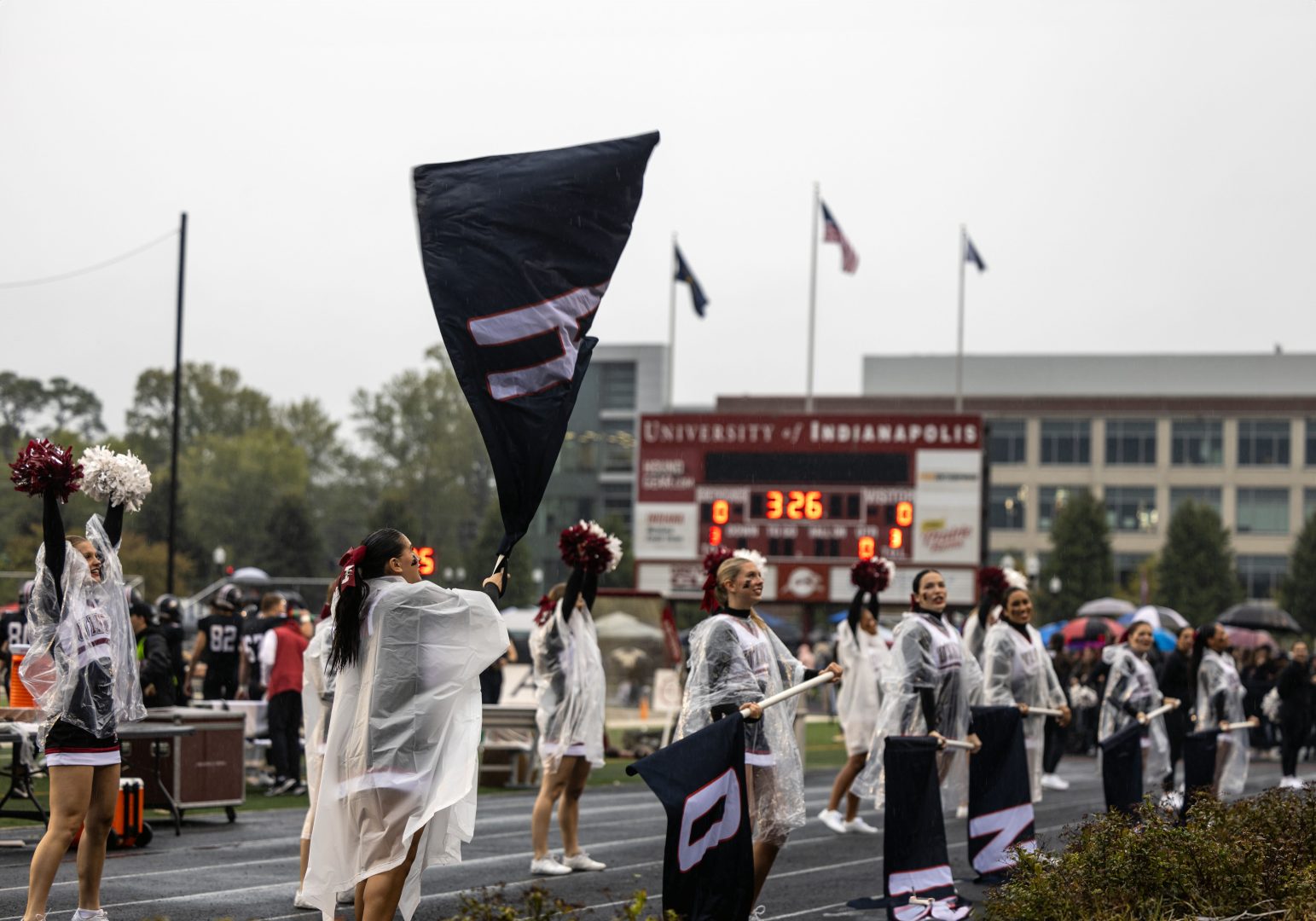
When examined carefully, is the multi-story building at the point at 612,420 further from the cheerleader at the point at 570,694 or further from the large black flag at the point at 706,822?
the large black flag at the point at 706,822

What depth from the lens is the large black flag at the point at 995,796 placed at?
11195 mm

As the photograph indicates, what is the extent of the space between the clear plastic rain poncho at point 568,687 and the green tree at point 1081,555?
70.2 metres

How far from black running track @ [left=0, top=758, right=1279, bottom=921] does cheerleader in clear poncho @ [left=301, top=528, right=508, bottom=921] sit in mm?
891

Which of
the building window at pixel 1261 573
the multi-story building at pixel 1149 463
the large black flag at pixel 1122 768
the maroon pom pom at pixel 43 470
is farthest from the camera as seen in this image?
the building window at pixel 1261 573

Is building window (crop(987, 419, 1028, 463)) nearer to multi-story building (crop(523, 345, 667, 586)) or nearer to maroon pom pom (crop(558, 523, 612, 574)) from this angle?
multi-story building (crop(523, 345, 667, 586))

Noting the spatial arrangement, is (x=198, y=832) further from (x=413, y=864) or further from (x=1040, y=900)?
(x=1040, y=900)

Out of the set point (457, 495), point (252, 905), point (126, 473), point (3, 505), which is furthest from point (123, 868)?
point (457, 495)

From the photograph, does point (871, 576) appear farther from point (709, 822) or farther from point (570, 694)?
point (709, 822)

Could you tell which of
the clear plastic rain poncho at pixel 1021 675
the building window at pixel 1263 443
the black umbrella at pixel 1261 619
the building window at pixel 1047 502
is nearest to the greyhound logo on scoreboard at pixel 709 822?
the clear plastic rain poncho at pixel 1021 675

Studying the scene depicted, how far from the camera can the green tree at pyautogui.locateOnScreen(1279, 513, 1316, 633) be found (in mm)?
78688

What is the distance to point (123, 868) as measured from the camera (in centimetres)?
1186

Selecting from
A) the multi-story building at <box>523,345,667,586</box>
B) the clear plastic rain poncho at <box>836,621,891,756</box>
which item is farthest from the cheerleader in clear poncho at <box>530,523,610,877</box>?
the multi-story building at <box>523,345,667,586</box>

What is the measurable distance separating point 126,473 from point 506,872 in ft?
13.8

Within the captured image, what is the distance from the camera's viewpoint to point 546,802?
11648mm
